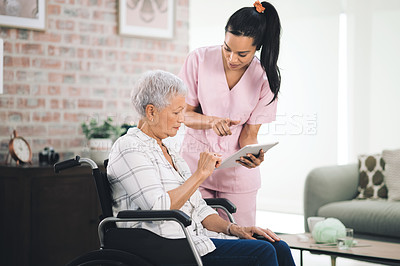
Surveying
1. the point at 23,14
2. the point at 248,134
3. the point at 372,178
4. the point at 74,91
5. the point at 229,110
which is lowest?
the point at 372,178

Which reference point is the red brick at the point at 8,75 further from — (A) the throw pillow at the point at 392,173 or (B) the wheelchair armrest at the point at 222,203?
(A) the throw pillow at the point at 392,173

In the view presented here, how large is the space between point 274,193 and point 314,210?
2280 mm

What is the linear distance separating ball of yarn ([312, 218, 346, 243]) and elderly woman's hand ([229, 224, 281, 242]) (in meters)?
1.03

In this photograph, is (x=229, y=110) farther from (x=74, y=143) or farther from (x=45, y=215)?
(x=74, y=143)

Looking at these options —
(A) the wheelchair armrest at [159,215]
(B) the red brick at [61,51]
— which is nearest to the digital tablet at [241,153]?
A: (A) the wheelchair armrest at [159,215]

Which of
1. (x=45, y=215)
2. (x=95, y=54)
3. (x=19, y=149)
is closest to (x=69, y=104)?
(x=95, y=54)

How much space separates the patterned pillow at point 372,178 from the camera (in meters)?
4.50

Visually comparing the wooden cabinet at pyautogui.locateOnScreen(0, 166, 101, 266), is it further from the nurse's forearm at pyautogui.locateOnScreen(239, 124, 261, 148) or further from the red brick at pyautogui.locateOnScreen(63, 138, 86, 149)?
the nurse's forearm at pyautogui.locateOnScreen(239, 124, 261, 148)

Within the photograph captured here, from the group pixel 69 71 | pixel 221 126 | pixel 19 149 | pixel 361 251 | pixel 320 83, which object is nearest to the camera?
pixel 221 126

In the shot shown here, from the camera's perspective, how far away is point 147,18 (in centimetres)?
434

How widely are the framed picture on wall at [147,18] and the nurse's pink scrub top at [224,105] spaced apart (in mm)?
1817

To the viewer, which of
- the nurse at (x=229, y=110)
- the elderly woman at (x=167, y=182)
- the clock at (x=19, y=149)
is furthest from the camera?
the clock at (x=19, y=149)

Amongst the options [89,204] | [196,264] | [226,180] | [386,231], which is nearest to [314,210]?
[386,231]

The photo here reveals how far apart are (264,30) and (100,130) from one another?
191 centimetres
